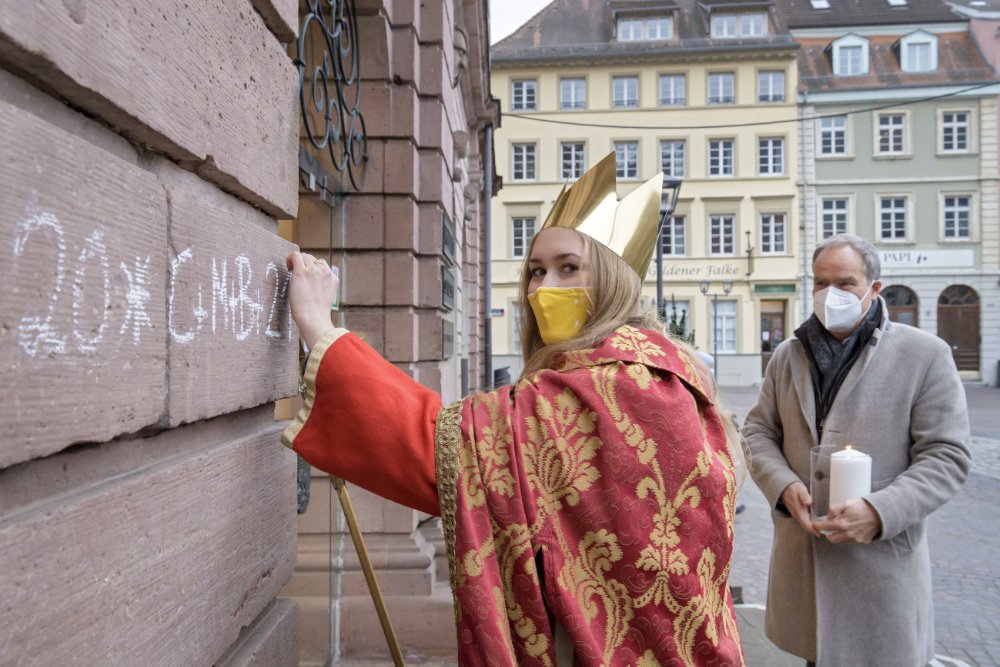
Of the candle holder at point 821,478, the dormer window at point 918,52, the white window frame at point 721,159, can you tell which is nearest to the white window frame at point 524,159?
the white window frame at point 721,159

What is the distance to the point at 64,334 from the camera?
0.94 m

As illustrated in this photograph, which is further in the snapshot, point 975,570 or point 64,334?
point 975,570

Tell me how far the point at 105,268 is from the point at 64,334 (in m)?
0.13

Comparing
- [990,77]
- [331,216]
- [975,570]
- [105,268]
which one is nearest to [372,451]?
[105,268]

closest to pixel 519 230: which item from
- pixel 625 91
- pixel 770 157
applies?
pixel 625 91

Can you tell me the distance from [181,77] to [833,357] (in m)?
2.47

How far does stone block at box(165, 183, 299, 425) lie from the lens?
127cm

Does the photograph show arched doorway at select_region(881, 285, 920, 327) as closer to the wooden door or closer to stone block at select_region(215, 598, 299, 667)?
the wooden door

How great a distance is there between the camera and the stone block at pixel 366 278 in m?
4.54

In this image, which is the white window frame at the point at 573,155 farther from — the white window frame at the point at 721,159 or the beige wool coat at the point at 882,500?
the beige wool coat at the point at 882,500

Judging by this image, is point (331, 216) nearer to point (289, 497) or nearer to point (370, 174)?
point (370, 174)

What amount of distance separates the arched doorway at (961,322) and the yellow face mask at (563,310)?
29812 mm

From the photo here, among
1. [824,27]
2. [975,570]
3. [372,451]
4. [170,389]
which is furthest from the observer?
[824,27]

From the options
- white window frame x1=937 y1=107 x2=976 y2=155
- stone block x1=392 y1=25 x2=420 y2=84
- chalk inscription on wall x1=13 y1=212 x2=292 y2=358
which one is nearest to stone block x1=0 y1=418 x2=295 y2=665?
chalk inscription on wall x1=13 y1=212 x2=292 y2=358
